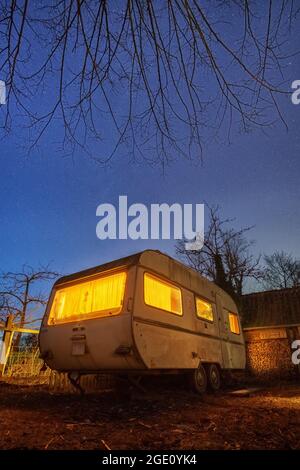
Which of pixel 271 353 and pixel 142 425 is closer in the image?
pixel 142 425

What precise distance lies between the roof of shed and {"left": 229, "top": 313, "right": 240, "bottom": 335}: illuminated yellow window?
5430 millimetres

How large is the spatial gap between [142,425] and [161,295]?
278 centimetres

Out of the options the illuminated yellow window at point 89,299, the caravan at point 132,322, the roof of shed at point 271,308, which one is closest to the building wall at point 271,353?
the roof of shed at point 271,308

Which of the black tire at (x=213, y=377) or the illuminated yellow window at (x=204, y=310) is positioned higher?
the illuminated yellow window at (x=204, y=310)

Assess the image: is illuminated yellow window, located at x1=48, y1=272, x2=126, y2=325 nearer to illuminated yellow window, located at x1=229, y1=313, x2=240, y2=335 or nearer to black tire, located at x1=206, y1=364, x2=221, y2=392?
black tire, located at x1=206, y1=364, x2=221, y2=392

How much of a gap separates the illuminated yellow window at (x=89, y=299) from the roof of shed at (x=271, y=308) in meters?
11.8

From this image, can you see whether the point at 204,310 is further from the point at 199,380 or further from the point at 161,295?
the point at 161,295

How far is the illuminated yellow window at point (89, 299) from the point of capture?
19.1 ft

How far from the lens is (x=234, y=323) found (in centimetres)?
1071

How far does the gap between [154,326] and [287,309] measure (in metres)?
13.0

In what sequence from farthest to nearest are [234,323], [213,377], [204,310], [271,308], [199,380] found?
[271,308] < [234,323] < [204,310] < [213,377] < [199,380]

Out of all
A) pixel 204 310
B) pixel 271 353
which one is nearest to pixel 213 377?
pixel 204 310

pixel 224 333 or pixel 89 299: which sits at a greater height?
pixel 89 299

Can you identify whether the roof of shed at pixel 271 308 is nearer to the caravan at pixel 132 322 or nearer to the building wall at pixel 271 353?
the building wall at pixel 271 353
